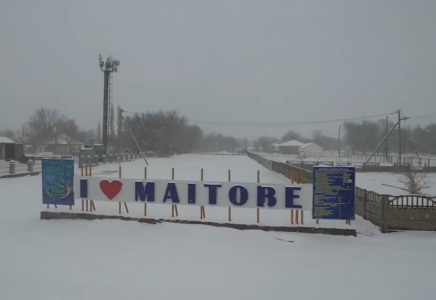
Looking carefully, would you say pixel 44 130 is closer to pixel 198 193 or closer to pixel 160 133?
pixel 160 133

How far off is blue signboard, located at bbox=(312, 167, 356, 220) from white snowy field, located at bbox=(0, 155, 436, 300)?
64 centimetres

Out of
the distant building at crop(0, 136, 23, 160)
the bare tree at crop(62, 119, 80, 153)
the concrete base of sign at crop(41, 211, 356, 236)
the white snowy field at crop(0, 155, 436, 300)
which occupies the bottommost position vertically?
the white snowy field at crop(0, 155, 436, 300)

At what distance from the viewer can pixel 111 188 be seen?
34.2 ft

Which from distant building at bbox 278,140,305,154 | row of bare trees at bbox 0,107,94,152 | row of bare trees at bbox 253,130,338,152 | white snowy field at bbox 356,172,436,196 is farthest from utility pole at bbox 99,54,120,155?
row of bare trees at bbox 253,130,338,152

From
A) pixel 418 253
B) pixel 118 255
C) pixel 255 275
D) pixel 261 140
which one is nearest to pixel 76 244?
pixel 118 255

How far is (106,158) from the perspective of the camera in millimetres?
42531

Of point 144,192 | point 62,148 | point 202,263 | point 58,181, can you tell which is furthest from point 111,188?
point 62,148

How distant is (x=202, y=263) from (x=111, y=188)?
14.8ft

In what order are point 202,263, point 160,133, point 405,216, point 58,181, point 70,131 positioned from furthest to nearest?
point 70,131
point 160,133
point 58,181
point 405,216
point 202,263

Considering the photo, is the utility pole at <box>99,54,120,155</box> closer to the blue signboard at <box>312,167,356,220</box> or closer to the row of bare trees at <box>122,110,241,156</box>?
the row of bare trees at <box>122,110,241,156</box>

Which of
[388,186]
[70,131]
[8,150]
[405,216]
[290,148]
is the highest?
[70,131]

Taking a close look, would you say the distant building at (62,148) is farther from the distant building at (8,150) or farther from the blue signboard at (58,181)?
the blue signboard at (58,181)

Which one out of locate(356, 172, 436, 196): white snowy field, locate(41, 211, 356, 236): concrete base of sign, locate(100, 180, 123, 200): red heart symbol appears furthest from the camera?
locate(356, 172, 436, 196): white snowy field

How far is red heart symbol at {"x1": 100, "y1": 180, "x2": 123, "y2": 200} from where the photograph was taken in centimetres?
1041
